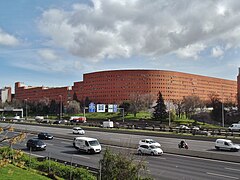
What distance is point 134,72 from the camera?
162625mm

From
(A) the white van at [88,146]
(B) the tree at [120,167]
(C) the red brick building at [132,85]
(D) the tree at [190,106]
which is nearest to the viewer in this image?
(B) the tree at [120,167]

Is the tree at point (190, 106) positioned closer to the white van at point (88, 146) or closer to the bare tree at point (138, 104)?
the bare tree at point (138, 104)

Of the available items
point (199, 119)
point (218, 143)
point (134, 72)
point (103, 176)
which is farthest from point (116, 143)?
point (134, 72)

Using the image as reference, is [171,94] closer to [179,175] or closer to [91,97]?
[91,97]

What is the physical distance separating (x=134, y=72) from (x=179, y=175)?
14354 cm

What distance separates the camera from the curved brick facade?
162250mm

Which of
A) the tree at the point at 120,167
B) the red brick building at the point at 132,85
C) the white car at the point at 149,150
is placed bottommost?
the white car at the point at 149,150

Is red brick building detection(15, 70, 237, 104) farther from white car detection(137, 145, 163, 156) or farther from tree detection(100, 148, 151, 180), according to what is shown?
tree detection(100, 148, 151, 180)

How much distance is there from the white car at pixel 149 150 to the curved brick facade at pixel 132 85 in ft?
402

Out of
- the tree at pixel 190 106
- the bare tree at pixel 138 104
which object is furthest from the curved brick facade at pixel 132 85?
the tree at pixel 190 106

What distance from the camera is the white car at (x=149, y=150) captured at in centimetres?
3042

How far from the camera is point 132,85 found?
531ft

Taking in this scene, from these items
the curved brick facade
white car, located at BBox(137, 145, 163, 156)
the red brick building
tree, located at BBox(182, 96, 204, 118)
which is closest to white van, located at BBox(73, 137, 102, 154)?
white car, located at BBox(137, 145, 163, 156)

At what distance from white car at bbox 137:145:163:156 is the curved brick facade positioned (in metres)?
123
